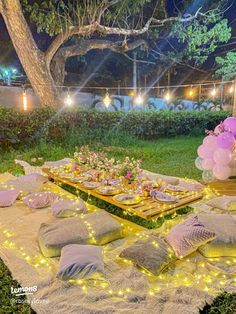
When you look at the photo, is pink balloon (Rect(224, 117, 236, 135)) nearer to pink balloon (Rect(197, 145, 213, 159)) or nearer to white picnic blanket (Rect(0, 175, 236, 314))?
pink balloon (Rect(197, 145, 213, 159))

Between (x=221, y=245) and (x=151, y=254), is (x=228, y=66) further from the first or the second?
(x=151, y=254)

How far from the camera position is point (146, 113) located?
10.2 meters

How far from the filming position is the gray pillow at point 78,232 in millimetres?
2502

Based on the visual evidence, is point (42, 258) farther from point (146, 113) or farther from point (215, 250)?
point (146, 113)

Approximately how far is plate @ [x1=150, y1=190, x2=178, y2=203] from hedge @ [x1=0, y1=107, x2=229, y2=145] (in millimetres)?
5039

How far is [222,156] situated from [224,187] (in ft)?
1.73

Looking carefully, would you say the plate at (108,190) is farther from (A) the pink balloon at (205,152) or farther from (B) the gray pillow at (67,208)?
(A) the pink balloon at (205,152)

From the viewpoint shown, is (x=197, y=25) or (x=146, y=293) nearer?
(x=146, y=293)

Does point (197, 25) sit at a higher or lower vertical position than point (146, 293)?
higher

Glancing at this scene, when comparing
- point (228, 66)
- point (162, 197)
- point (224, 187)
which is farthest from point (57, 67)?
point (228, 66)

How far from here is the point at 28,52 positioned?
8039mm

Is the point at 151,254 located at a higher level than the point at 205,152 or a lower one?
lower

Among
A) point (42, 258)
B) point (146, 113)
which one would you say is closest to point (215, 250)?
point (42, 258)

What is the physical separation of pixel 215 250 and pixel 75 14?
8.67 meters
